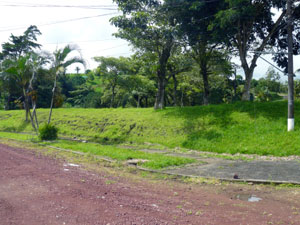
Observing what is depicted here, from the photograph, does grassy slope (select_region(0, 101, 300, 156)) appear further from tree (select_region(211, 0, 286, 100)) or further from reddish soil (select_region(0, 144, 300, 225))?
reddish soil (select_region(0, 144, 300, 225))

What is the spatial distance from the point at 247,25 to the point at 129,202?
16.8 m

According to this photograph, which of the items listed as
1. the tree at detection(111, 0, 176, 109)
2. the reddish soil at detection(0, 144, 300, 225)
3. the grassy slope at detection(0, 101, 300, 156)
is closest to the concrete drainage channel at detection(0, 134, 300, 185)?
the reddish soil at detection(0, 144, 300, 225)

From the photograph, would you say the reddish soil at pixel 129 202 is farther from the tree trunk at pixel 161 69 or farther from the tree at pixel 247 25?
the tree trunk at pixel 161 69

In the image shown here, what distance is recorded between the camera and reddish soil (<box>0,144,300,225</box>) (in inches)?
171

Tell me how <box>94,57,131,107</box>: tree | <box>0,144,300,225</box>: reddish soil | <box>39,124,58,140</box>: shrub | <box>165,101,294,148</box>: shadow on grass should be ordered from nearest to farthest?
<box>0,144,300,225</box>: reddish soil
<box>165,101,294,148</box>: shadow on grass
<box>39,124,58,140</box>: shrub
<box>94,57,131,107</box>: tree

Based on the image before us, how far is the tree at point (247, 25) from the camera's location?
1616cm

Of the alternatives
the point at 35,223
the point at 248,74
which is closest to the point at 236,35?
the point at 248,74

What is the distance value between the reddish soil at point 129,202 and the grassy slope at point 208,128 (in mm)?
6647

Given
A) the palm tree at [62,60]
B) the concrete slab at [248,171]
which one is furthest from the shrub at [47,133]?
the concrete slab at [248,171]

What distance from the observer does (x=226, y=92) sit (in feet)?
164

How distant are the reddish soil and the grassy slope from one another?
21.8 ft

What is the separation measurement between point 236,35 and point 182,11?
13.3ft

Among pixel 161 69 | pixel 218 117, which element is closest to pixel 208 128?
pixel 218 117

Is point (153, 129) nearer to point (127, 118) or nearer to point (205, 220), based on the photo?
point (127, 118)
